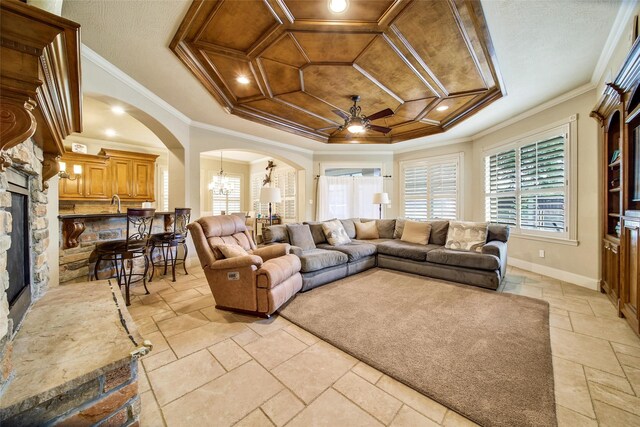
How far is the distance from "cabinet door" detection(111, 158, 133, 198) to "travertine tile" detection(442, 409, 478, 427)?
7.01 metres

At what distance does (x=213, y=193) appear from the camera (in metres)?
7.75

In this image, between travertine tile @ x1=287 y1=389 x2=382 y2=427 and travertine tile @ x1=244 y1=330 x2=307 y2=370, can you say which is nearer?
travertine tile @ x1=287 y1=389 x2=382 y2=427

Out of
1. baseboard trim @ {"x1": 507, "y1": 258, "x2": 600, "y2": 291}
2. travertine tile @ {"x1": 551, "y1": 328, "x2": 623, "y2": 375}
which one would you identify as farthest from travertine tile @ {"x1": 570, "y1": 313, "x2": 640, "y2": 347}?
baseboard trim @ {"x1": 507, "y1": 258, "x2": 600, "y2": 291}

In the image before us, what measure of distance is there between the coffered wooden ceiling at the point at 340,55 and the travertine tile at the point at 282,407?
2.81 metres

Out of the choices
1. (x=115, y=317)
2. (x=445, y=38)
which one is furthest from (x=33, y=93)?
(x=445, y=38)

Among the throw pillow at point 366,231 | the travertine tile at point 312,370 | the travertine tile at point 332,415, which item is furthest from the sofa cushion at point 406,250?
→ the travertine tile at point 332,415

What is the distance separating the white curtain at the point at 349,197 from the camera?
661 cm

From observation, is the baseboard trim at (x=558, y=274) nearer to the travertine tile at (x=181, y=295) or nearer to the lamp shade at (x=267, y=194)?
the lamp shade at (x=267, y=194)

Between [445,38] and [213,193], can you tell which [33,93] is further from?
[213,193]

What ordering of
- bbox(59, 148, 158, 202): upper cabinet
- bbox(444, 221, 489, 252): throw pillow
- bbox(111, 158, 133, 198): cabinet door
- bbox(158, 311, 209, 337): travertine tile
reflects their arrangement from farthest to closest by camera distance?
bbox(111, 158, 133, 198): cabinet door < bbox(59, 148, 158, 202): upper cabinet < bbox(444, 221, 489, 252): throw pillow < bbox(158, 311, 209, 337): travertine tile

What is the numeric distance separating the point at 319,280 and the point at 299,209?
12.4 feet

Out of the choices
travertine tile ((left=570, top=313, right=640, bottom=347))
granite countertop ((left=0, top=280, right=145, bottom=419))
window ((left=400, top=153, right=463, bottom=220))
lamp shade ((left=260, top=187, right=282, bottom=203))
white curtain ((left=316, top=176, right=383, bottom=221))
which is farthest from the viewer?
white curtain ((left=316, top=176, right=383, bottom=221))

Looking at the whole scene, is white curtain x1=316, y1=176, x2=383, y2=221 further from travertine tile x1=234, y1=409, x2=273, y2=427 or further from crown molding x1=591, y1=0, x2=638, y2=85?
travertine tile x1=234, y1=409, x2=273, y2=427

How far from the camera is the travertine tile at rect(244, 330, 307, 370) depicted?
1785mm
